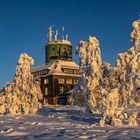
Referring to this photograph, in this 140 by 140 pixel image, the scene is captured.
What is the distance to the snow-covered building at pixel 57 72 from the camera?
Answer: 76812 millimetres

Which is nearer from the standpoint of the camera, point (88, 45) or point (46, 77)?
point (88, 45)

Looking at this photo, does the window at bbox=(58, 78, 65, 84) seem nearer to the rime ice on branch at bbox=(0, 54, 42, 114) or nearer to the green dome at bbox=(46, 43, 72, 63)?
the green dome at bbox=(46, 43, 72, 63)

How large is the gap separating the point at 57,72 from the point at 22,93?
136 ft

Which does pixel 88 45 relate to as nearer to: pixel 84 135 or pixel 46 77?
pixel 84 135

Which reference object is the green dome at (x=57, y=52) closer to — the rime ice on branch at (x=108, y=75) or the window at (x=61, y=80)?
the window at (x=61, y=80)

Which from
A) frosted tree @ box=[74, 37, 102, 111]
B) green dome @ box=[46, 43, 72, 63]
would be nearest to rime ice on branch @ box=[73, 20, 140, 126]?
frosted tree @ box=[74, 37, 102, 111]

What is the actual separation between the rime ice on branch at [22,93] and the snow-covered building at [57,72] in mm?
36334

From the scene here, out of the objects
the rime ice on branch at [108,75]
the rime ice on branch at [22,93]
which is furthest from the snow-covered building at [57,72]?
the rime ice on branch at [108,75]

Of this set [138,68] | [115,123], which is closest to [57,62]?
[138,68]

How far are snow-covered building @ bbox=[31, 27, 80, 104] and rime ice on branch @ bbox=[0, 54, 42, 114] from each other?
1430 inches

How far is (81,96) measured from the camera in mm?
35562

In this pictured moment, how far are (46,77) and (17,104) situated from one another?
43.3 m

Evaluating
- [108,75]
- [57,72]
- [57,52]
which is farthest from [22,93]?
[57,52]

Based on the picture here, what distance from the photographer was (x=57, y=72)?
253 ft
